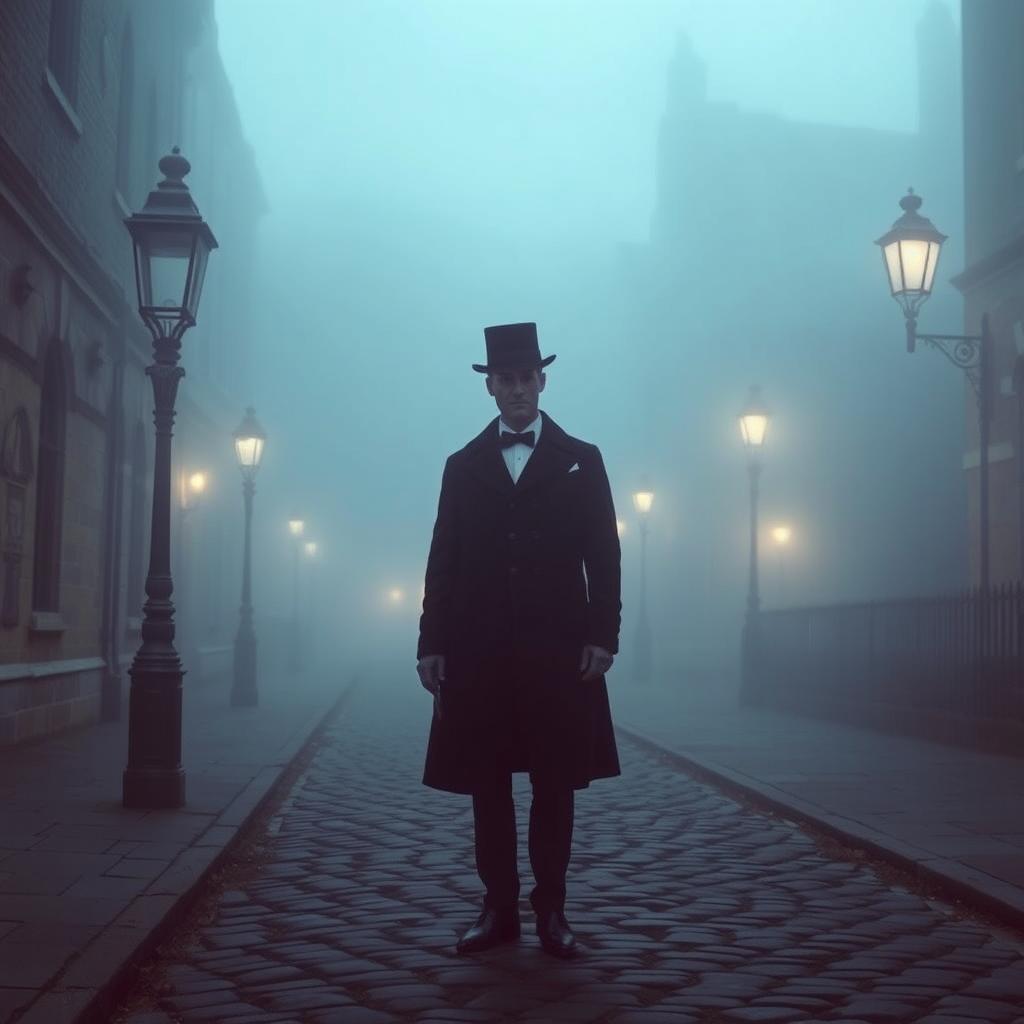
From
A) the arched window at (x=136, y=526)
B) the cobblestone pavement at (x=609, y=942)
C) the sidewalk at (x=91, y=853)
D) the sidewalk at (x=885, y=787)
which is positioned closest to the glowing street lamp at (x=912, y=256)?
the sidewalk at (x=885, y=787)

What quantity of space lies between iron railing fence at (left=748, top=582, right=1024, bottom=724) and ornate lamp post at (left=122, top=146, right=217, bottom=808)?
25.3 ft

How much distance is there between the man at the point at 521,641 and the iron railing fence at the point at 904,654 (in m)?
9.10

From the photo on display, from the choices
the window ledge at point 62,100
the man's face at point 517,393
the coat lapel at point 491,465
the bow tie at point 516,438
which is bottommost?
the coat lapel at point 491,465

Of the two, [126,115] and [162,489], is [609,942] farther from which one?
[126,115]

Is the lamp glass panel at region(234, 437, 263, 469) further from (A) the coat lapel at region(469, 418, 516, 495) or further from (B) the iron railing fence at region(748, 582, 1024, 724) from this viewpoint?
(A) the coat lapel at region(469, 418, 516, 495)

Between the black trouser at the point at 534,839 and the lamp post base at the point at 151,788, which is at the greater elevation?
the black trouser at the point at 534,839

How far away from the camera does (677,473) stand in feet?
172

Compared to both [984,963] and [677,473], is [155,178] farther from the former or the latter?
[677,473]

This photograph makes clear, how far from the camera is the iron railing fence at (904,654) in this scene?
14016mm

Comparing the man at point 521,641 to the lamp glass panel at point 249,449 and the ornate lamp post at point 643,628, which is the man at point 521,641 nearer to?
the lamp glass panel at point 249,449

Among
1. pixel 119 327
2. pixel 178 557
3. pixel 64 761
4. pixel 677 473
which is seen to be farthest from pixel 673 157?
pixel 64 761

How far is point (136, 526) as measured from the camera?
20859 millimetres

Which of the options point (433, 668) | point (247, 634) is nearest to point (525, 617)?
point (433, 668)

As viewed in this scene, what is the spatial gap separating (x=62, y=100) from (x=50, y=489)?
3.76 metres
